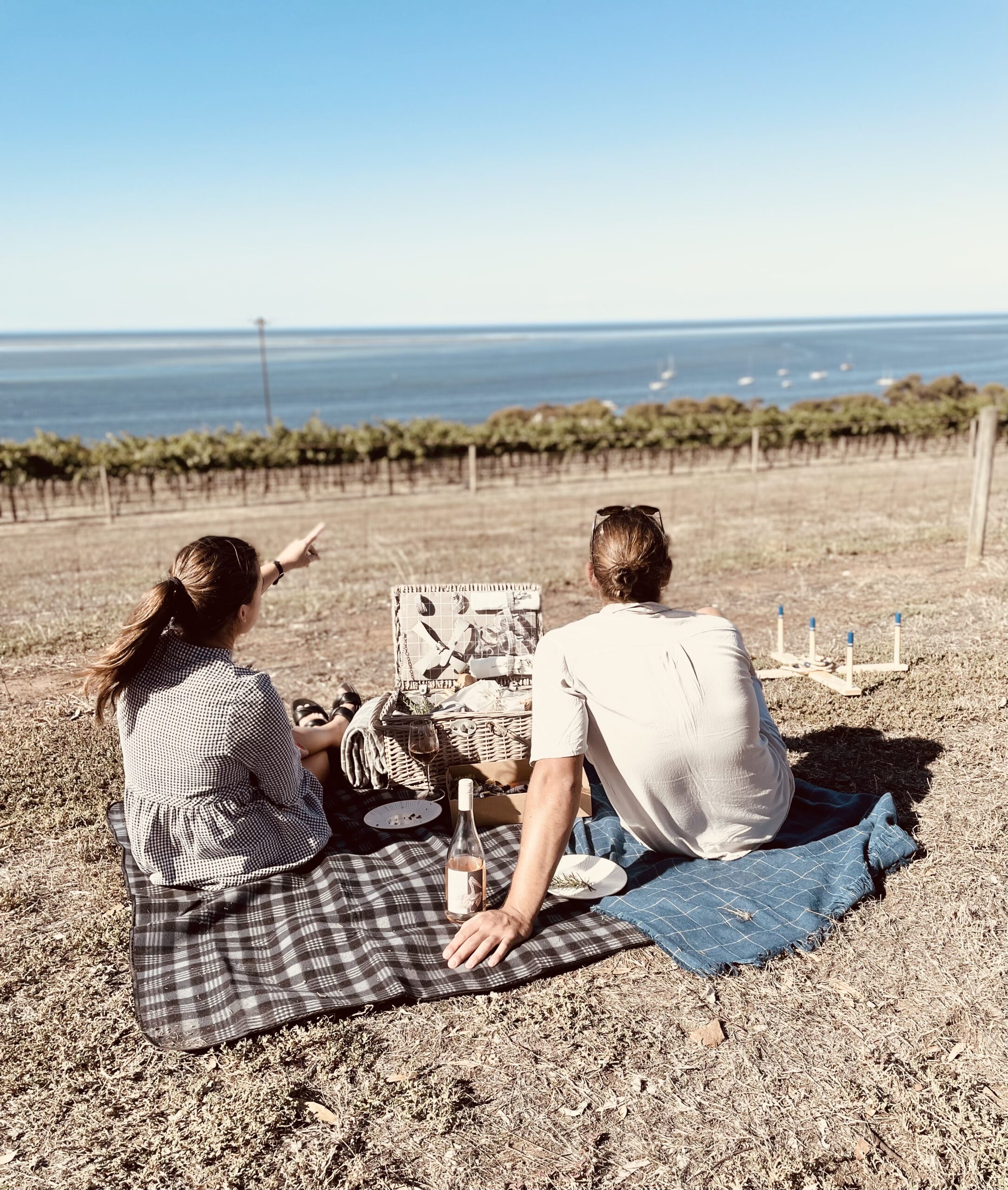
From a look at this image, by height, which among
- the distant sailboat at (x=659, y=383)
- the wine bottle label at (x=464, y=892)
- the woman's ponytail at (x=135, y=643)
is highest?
the woman's ponytail at (x=135, y=643)

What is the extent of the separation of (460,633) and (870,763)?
240 centimetres

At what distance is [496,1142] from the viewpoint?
8.60 ft

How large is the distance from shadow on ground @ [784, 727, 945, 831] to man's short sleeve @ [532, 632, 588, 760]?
1.97 meters

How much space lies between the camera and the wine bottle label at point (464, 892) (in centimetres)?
352

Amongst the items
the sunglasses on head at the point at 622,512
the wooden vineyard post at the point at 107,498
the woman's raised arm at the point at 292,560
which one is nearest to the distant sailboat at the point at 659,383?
the wooden vineyard post at the point at 107,498

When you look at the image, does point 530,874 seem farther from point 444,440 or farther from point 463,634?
point 444,440

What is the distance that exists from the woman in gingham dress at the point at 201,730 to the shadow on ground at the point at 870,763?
2.85 metres

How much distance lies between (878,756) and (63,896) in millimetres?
4197

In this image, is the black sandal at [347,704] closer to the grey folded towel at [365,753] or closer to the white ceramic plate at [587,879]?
the grey folded towel at [365,753]

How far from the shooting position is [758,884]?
12.2 feet

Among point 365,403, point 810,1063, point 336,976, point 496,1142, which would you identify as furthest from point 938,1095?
point 365,403

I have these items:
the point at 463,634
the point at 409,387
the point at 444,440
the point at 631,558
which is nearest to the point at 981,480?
the point at 463,634

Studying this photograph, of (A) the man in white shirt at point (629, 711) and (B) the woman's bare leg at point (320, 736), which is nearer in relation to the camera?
(A) the man in white shirt at point (629, 711)

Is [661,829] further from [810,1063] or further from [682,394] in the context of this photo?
[682,394]
